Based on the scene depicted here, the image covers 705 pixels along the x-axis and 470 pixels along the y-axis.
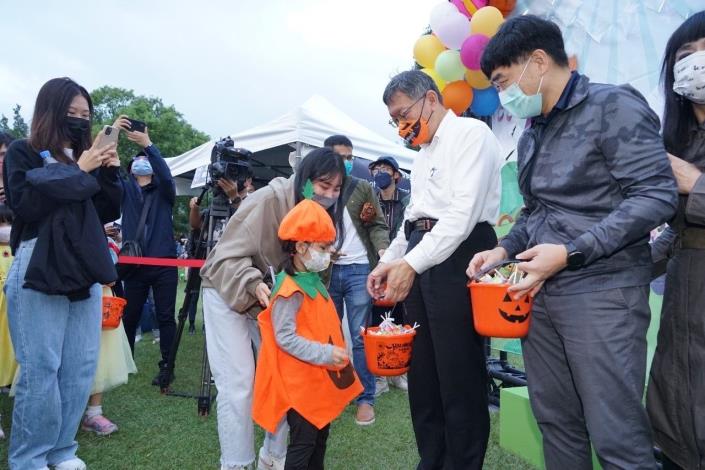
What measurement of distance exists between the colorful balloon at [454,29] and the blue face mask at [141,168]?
9.09 feet

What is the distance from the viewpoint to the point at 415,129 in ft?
6.85

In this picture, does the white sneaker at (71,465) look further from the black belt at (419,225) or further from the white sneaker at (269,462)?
the black belt at (419,225)

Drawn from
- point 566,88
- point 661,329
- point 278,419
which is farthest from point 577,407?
point 278,419

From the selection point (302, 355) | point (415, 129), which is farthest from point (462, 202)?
point (302, 355)

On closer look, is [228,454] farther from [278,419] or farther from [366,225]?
[366,225]

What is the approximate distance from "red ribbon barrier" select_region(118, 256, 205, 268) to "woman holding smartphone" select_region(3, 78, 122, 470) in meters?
0.95

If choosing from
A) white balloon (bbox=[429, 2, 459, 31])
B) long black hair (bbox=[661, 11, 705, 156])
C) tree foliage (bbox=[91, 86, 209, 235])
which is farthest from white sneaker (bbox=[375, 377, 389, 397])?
tree foliage (bbox=[91, 86, 209, 235])

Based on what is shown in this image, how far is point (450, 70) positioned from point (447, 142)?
2.31m

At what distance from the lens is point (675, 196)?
1346mm

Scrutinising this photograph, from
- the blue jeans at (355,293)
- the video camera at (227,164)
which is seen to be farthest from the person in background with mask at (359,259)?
the video camera at (227,164)

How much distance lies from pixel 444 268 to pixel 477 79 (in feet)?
8.19

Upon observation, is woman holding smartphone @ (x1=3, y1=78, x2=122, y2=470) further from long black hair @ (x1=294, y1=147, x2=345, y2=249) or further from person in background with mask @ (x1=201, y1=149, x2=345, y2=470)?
long black hair @ (x1=294, y1=147, x2=345, y2=249)

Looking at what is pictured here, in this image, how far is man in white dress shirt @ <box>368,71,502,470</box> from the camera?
74.1 inches

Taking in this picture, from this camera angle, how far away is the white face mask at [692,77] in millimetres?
1452
